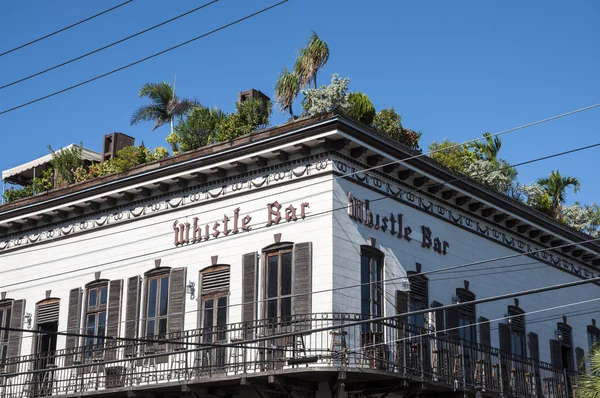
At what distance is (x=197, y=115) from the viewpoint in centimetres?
3641

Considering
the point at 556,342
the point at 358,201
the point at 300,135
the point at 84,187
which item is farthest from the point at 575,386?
the point at 84,187

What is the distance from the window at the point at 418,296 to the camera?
88.1ft

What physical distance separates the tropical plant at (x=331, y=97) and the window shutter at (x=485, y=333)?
7.09 metres

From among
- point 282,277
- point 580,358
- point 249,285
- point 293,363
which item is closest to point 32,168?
point 249,285

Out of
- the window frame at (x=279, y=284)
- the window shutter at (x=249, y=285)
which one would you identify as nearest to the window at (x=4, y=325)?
the window shutter at (x=249, y=285)

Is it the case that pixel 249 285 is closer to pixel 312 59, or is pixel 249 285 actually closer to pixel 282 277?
pixel 282 277

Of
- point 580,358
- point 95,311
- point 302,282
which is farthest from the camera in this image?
point 580,358

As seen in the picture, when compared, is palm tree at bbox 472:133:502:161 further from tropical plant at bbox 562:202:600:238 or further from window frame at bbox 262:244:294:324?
window frame at bbox 262:244:294:324

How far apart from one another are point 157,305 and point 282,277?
172 inches

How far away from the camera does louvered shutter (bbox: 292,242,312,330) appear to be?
24.5 metres

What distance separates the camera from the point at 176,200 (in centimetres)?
2839

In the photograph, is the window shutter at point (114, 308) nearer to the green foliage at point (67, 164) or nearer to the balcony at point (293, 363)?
the balcony at point (293, 363)

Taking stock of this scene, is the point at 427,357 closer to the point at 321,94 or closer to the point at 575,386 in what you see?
the point at 575,386

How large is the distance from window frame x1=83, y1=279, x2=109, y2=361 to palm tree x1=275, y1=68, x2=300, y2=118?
1125 centimetres
